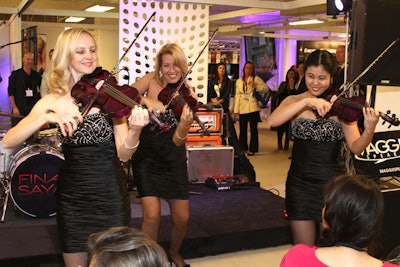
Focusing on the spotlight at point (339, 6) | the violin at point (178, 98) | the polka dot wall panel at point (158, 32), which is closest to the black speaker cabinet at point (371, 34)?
the spotlight at point (339, 6)

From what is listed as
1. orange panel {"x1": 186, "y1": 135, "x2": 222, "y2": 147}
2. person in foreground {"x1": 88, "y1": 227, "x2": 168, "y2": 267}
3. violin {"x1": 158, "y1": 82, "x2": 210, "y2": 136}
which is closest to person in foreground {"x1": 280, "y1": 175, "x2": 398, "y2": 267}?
person in foreground {"x1": 88, "y1": 227, "x2": 168, "y2": 267}

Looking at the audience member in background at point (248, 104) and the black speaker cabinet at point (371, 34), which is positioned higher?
the black speaker cabinet at point (371, 34)

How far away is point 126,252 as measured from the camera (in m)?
1.22

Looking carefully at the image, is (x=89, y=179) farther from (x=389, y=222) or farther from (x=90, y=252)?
(x=389, y=222)

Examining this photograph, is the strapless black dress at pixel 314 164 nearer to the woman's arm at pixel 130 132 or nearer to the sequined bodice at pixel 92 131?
the woman's arm at pixel 130 132

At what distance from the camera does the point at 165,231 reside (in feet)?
13.9

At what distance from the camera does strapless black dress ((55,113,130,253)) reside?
2.46 metres

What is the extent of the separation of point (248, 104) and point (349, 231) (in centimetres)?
733

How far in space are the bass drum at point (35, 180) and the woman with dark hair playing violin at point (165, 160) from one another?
5.04ft

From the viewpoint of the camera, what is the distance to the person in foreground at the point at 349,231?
1591 mm

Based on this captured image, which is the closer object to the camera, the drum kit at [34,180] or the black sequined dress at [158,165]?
the black sequined dress at [158,165]

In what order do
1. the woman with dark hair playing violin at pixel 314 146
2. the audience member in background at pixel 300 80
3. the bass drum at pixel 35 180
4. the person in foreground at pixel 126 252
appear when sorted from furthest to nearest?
1. the audience member in background at pixel 300 80
2. the bass drum at pixel 35 180
3. the woman with dark hair playing violin at pixel 314 146
4. the person in foreground at pixel 126 252

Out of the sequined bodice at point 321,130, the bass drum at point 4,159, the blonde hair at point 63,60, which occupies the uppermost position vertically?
the blonde hair at point 63,60

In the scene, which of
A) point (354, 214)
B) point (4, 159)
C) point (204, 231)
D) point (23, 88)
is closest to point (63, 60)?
point (354, 214)
